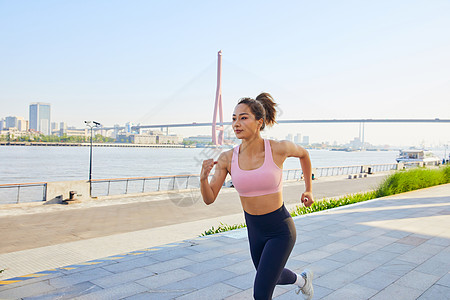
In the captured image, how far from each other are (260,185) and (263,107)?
0.55m

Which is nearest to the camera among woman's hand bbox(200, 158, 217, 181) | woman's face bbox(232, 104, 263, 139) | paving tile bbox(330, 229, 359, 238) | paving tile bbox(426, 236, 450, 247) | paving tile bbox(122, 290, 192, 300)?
woman's hand bbox(200, 158, 217, 181)

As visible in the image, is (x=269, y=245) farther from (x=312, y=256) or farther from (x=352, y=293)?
(x=312, y=256)

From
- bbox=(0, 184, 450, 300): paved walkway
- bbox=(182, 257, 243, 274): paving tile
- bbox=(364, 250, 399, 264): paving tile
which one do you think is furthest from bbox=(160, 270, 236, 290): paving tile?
bbox=(364, 250, 399, 264): paving tile

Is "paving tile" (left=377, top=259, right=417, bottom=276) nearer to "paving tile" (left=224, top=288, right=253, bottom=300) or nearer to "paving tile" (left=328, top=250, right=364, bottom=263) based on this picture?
"paving tile" (left=328, top=250, right=364, bottom=263)

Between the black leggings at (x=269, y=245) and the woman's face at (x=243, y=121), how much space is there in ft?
1.82

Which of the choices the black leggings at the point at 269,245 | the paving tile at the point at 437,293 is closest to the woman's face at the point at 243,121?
the black leggings at the point at 269,245

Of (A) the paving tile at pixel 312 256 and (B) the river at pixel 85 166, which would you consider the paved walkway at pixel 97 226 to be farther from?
(A) the paving tile at pixel 312 256

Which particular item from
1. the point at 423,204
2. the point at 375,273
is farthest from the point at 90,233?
the point at 423,204

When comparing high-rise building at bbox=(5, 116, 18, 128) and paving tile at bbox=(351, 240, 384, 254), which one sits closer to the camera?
paving tile at bbox=(351, 240, 384, 254)

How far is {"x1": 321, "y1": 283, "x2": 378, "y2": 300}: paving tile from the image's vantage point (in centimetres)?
341

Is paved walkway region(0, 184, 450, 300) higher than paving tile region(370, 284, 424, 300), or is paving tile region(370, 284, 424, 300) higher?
paving tile region(370, 284, 424, 300)

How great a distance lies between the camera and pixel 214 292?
3471mm

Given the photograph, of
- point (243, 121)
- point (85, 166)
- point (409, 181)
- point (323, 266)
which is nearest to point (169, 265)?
point (323, 266)

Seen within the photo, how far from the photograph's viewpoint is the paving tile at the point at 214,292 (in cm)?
334
